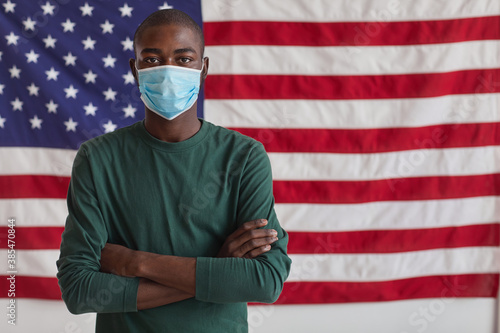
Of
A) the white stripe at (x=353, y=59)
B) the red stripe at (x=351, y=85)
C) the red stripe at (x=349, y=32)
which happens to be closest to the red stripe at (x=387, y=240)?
the red stripe at (x=351, y=85)

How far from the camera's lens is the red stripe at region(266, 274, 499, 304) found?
231 centimetres

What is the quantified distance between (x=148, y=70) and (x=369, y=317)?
1.75 metres

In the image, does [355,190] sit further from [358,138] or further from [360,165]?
[358,138]

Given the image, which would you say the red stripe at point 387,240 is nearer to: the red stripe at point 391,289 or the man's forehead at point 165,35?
the red stripe at point 391,289

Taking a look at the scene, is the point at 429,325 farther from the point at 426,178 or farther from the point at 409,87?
the point at 409,87

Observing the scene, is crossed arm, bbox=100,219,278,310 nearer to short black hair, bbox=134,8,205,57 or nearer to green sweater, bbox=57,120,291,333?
green sweater, bbox=57,120,291,333

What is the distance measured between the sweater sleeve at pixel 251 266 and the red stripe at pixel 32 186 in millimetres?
1357

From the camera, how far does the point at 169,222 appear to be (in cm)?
108

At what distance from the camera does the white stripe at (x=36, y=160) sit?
221 cm

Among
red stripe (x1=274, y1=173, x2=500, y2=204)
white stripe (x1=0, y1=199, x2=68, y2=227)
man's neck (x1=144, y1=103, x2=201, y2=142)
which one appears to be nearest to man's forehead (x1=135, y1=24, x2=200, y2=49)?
man's neck (x1=144, y1=103, x2=201, y2=142)

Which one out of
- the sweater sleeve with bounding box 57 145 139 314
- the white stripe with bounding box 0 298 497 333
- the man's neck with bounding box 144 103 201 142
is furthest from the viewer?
the white stripe with bounding box 0 298 497 333

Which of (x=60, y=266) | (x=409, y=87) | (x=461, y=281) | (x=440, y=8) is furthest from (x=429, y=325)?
(x=60, y=266)

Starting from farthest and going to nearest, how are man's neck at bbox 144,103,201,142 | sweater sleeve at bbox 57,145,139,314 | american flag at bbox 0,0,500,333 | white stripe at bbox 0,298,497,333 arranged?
white stripe at bbox 0,298,497,333 < american flag at bbox 0,0,500,333 < man's neck at bbox 144,103,201,142 < sweater sleeve at bbox 57,145,139,314

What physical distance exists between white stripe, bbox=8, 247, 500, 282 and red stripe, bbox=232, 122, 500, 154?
0.49 metres
